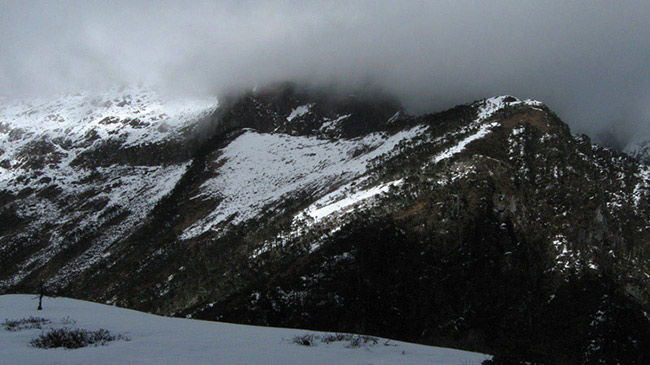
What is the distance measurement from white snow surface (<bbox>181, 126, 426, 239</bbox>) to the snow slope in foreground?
105 metres

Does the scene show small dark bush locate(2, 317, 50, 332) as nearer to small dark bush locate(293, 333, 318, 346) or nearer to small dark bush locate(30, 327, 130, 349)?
small dark bush locate(30, 327, 130, 349)

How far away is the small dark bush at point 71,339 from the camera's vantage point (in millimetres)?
11401

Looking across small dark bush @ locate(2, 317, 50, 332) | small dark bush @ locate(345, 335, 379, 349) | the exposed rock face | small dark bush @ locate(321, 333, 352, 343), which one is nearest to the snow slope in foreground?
small dark bush @ locate(345, 335, 379, 349)

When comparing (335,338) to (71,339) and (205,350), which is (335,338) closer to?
(205,350)

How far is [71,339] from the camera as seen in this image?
12.0m

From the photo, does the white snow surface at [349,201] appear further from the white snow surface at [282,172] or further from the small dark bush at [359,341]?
the small dark bush at [359,341]

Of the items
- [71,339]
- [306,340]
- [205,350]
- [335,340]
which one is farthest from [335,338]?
[71,339]

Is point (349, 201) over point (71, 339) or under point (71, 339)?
over

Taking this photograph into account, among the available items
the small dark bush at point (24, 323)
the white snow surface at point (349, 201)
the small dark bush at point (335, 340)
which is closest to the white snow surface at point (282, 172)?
the white snow surface at point (349, 201)

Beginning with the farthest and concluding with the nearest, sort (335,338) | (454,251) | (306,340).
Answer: (454,251) → (335,338) → (306,340)

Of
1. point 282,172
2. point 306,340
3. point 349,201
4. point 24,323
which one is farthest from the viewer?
point 282,172

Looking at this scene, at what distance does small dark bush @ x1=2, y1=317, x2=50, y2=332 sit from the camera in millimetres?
14273

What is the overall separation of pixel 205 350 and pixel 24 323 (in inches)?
361

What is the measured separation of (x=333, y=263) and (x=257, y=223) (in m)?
56.9
